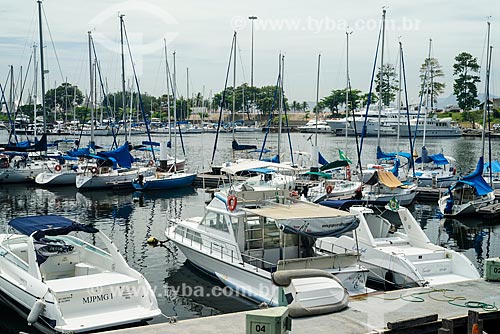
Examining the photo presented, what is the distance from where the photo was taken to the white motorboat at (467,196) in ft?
110

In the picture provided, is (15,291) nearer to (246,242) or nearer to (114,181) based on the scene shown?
(246,242)

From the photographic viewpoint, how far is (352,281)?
57.0 feet

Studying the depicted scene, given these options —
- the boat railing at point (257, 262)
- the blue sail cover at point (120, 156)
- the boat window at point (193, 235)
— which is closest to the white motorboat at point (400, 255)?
the boat railing at point (257, 262)

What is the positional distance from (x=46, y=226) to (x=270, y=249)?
6.67m

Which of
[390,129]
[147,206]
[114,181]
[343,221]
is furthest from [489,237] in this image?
[390,129]

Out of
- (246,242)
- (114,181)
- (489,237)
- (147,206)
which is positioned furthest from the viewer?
(114,181)

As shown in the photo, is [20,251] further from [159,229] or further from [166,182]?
[166,182]

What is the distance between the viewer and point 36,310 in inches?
591

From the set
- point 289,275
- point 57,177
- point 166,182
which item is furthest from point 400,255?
point 57,177

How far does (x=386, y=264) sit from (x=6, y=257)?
11.2 metres

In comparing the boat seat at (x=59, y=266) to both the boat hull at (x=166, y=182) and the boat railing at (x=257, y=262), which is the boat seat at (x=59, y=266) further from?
the boat hull at (x=166, y=182)

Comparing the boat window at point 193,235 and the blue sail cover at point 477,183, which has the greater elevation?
the blue sail cover at point 477,183

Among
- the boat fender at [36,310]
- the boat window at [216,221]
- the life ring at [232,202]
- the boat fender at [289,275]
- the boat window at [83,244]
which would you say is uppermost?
the life ring at [232,202]

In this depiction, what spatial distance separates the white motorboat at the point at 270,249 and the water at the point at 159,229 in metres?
0.88
